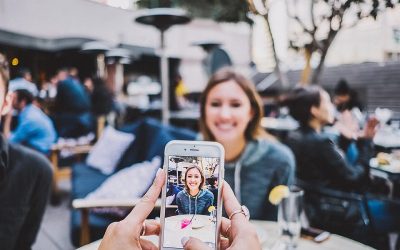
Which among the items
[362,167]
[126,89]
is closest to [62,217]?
[362,167]

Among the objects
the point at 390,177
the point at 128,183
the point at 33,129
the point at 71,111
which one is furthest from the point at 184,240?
the point at 71,111


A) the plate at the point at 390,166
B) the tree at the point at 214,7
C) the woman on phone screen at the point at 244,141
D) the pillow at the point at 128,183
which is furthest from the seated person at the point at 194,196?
the plate at the point at 390,166

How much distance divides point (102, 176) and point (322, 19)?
2.44 metres

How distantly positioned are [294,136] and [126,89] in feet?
36.6

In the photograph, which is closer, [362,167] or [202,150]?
[202,150]

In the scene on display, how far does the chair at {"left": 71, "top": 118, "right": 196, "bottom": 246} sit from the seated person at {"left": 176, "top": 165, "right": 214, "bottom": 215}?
42.7 inches

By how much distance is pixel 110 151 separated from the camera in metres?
3.74

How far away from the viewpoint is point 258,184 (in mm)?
1803

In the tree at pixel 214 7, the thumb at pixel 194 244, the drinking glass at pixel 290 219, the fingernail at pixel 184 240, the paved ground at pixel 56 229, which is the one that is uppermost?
the tree at pixel 214 7

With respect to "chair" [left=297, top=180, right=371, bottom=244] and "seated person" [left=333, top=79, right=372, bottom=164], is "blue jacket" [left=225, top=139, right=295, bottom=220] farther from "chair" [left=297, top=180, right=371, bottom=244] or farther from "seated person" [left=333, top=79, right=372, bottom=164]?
"seated person" [left=333, top=79, right=372, bottom=164]

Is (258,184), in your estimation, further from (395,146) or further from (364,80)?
(395,146)

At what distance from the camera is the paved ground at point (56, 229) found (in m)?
2.83

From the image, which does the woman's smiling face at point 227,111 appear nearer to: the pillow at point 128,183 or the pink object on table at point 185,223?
the pillow at point 128,183

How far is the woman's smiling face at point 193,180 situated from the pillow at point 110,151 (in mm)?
3001
